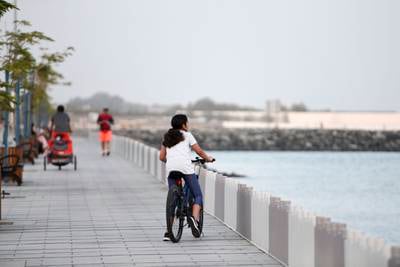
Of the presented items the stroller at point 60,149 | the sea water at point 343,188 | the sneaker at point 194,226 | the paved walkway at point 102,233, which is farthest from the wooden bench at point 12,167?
the sneaker at point 194,226

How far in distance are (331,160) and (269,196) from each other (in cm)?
12150

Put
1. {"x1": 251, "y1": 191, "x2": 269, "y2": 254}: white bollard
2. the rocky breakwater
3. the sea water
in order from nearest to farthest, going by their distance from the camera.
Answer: {"x1": 251, "y1": 191, "x2": 269, "y2": 254}: white bollard < the sea water < the rocky breakwater

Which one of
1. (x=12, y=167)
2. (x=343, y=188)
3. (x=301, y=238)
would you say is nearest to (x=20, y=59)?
(x=12, y=167)

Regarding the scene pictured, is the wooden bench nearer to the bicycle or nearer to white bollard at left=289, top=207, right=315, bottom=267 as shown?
the bicycle

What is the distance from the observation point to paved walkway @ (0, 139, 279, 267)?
14.7 metres

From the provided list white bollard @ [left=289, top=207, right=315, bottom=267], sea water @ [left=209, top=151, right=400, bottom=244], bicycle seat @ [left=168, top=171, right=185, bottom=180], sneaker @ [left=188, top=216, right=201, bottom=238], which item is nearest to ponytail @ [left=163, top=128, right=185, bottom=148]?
bicycle seat @ [left=168, top=171, right=185, bottom=180]

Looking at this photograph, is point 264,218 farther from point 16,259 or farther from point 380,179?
point 380,179

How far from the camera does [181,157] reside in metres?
16.4

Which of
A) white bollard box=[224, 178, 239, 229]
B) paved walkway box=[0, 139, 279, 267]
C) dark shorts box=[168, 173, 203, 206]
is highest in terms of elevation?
dark shorts box=[168, 173, 203, 206]

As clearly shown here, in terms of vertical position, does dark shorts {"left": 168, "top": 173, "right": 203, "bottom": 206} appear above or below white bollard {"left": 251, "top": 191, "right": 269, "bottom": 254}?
above

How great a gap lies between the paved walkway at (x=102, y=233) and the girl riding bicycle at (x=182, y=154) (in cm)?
60

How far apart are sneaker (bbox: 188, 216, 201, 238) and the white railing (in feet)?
2.27

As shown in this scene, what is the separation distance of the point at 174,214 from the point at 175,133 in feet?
3.75

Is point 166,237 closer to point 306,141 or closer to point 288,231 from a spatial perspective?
point 288,231
